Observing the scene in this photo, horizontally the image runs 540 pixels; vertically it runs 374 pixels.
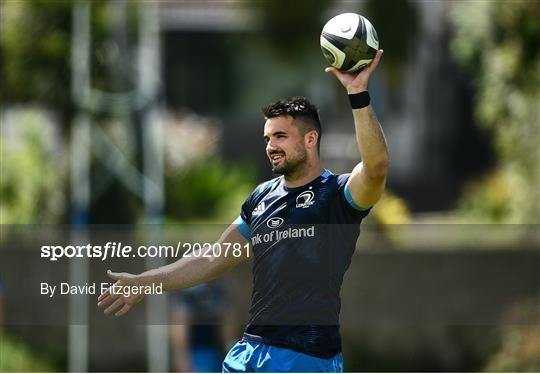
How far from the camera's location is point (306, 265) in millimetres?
7582

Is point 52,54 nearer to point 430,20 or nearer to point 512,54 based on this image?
point 512,54

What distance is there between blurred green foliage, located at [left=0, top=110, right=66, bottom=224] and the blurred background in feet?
0.10

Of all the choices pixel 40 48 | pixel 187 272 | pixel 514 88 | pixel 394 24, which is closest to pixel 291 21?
pixel 394 24

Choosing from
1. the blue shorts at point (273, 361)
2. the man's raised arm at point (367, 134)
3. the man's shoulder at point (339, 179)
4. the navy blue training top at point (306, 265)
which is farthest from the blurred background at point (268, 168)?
the man's raised arm at point (367, 134)

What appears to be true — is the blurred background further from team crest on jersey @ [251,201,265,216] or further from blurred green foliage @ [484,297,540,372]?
team crest on jersey @ [251,201,265,216]

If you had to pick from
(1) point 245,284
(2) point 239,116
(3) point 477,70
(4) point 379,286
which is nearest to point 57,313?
(1) point 245,284

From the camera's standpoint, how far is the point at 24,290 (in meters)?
17.9

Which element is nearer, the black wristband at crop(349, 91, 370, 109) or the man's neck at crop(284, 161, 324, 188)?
the black wristband at crop(349, 91, 370, 109)

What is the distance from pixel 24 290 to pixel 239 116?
503 inches

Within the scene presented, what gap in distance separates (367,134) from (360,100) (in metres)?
0.17

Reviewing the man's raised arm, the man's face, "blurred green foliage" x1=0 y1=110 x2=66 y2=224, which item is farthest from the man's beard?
"blurred green foliage" x1=0 y1=110 x2=66 y2=224

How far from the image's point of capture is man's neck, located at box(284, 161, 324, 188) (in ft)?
25.1

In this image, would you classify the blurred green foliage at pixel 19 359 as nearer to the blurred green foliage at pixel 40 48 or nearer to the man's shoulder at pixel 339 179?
the blurred green foliage at pixel 40 48

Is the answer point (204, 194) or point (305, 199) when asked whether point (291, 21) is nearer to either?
point (204, 194)
